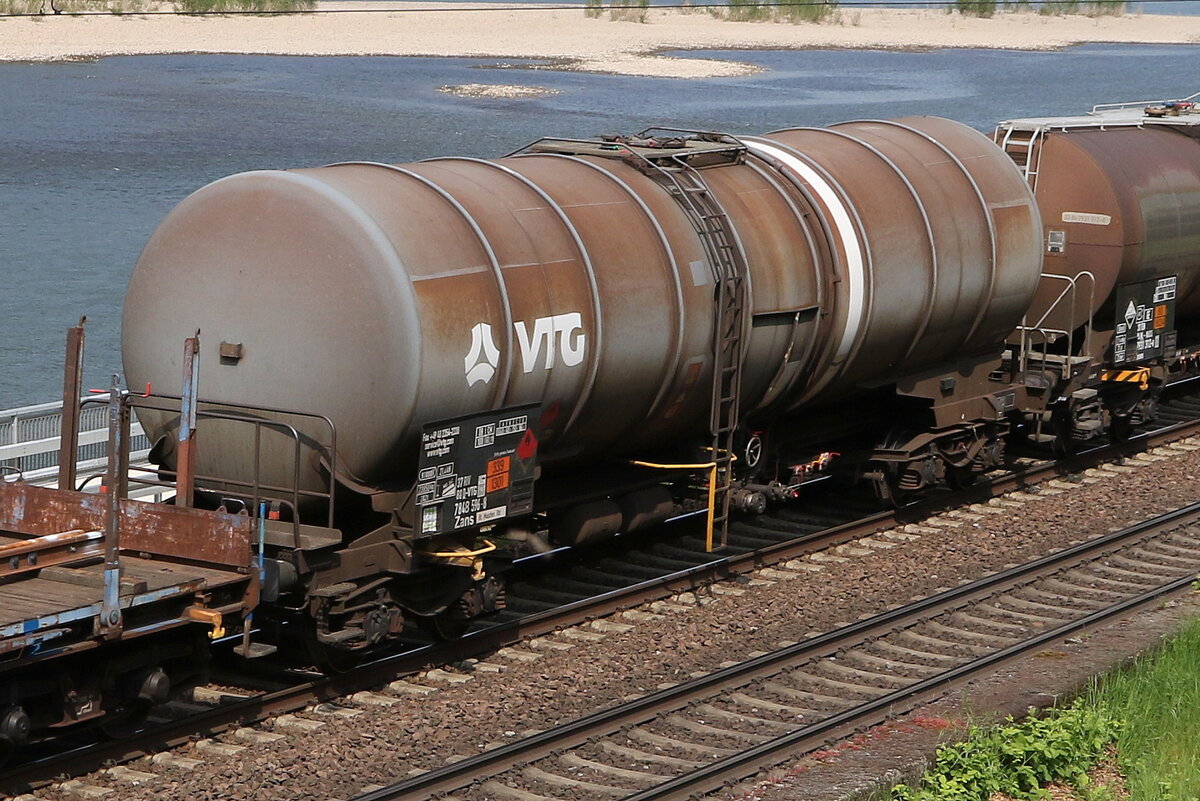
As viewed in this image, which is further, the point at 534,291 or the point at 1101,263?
the point at 1101,263

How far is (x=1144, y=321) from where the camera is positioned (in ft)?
60.5

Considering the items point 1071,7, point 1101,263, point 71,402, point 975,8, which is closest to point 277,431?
point 71,402

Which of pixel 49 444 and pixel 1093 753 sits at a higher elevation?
pixel 49 444

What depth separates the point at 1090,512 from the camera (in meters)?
17.3

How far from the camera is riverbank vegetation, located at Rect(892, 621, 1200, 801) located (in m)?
9.79

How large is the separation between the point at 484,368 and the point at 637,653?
2.87m

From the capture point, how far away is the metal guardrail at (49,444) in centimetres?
1446

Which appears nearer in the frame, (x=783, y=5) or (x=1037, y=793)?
(x=1037, y=793)

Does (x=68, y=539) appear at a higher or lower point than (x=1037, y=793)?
higher

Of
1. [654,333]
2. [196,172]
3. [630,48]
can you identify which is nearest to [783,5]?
[630,48]

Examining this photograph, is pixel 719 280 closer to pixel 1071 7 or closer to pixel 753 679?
pixel 753 679

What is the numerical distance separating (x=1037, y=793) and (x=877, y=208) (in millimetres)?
6082

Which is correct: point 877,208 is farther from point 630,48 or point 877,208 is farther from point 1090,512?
point 630,48

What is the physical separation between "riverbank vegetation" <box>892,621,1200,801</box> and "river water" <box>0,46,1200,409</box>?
64.8ft
